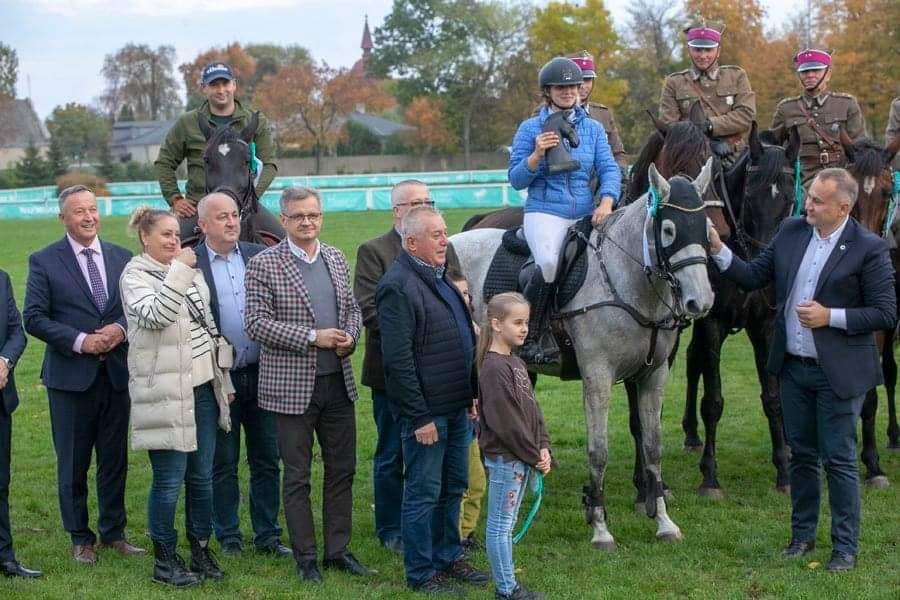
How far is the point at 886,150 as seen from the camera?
8.30 meters

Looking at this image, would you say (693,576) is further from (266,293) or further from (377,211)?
(377,211)

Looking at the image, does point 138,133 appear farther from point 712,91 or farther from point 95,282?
point 95,282

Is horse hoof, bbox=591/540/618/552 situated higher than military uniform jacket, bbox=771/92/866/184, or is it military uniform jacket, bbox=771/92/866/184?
military uniform jacket, bbox=771/92/866/184

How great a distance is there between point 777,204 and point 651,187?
6.20 feet

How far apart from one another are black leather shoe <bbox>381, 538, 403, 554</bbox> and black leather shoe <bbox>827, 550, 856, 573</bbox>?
8.70 ft

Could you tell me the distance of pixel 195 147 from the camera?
9.07 meters

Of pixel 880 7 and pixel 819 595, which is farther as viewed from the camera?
pixel 880 7

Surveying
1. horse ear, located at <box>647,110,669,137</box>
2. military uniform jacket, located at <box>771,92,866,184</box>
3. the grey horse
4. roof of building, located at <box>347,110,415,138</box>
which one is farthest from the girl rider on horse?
roof of building, located at <box>347,110,415,138</box>

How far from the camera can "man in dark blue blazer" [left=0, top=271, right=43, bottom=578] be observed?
21.1 feet

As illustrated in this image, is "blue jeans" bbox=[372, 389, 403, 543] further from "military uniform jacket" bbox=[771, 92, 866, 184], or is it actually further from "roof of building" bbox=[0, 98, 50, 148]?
"roof of building" bbox=[0, 98, 50, 148]

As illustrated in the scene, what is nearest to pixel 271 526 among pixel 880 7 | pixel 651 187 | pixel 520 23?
pixel 651 187

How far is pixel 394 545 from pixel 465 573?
93cm

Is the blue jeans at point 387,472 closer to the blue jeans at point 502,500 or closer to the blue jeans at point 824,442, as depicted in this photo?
the blue jeans at point 502,500

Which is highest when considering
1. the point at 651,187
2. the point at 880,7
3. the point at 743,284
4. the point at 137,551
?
the point at 880,7
